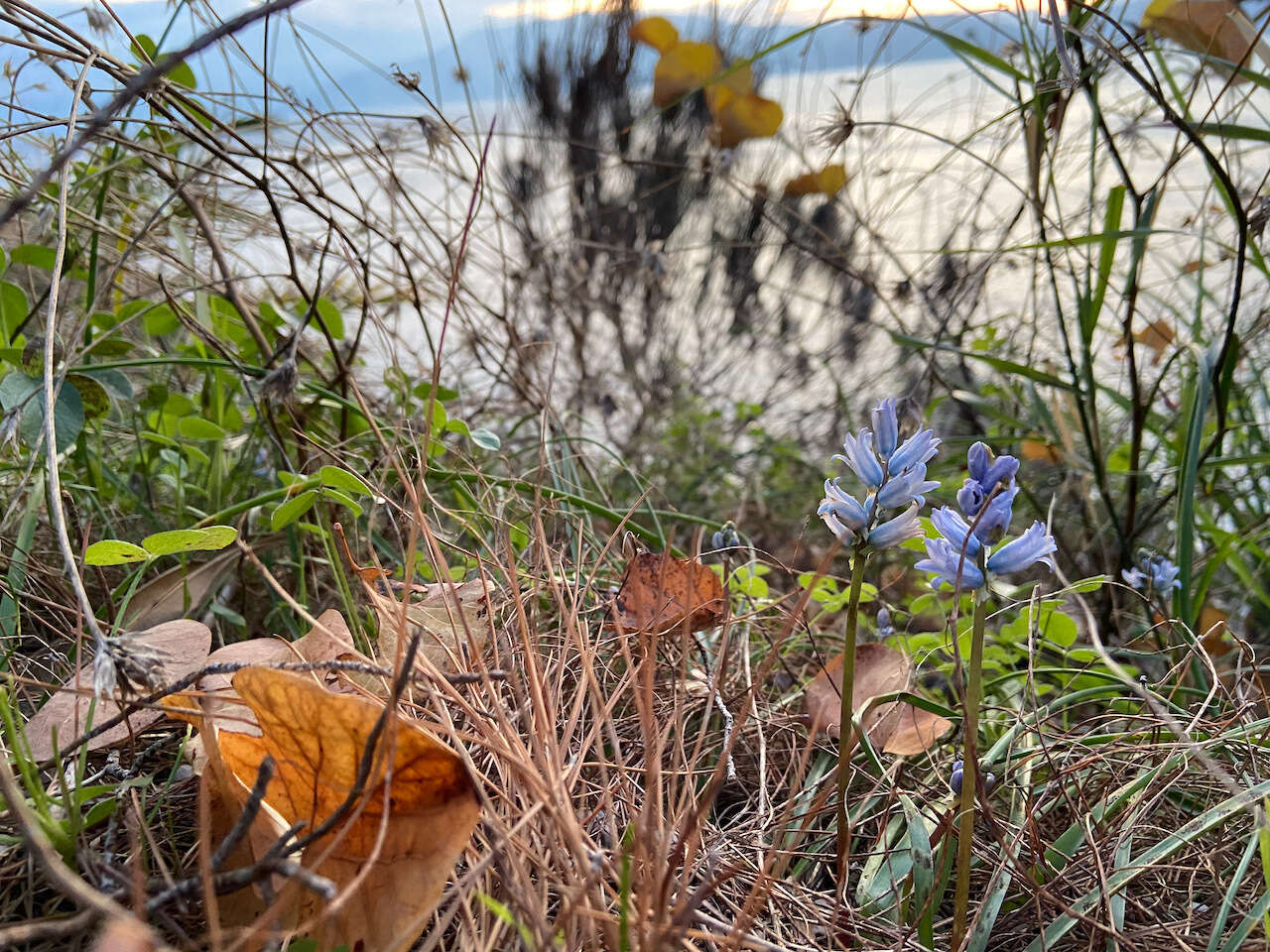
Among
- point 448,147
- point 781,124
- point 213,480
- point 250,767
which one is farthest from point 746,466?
point 250,767

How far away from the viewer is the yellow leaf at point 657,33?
102 inches

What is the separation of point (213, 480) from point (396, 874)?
870mm

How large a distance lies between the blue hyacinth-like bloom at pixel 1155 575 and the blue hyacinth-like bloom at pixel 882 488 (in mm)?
644

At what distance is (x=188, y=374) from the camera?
1679mm

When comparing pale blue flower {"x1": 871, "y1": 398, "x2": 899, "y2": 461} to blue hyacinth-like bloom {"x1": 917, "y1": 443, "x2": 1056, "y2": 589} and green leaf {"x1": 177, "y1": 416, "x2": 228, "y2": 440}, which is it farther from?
green leaf {"x1": 177, "y1": 416, "x2": 228, "y2": 440}

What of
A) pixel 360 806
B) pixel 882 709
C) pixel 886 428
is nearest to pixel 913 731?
pixel 882 709

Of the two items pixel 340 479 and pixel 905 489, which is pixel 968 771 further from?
pixel 340 479

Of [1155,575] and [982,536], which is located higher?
[1155,575]

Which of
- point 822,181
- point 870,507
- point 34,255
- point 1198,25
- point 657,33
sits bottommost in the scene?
point 870,507

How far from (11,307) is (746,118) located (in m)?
1.95

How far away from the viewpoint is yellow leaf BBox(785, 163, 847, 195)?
230cm

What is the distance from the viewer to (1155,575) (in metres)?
1.15

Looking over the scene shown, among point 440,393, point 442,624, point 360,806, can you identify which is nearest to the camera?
point 360,806

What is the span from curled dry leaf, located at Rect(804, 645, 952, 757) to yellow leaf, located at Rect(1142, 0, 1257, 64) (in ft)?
3.19
